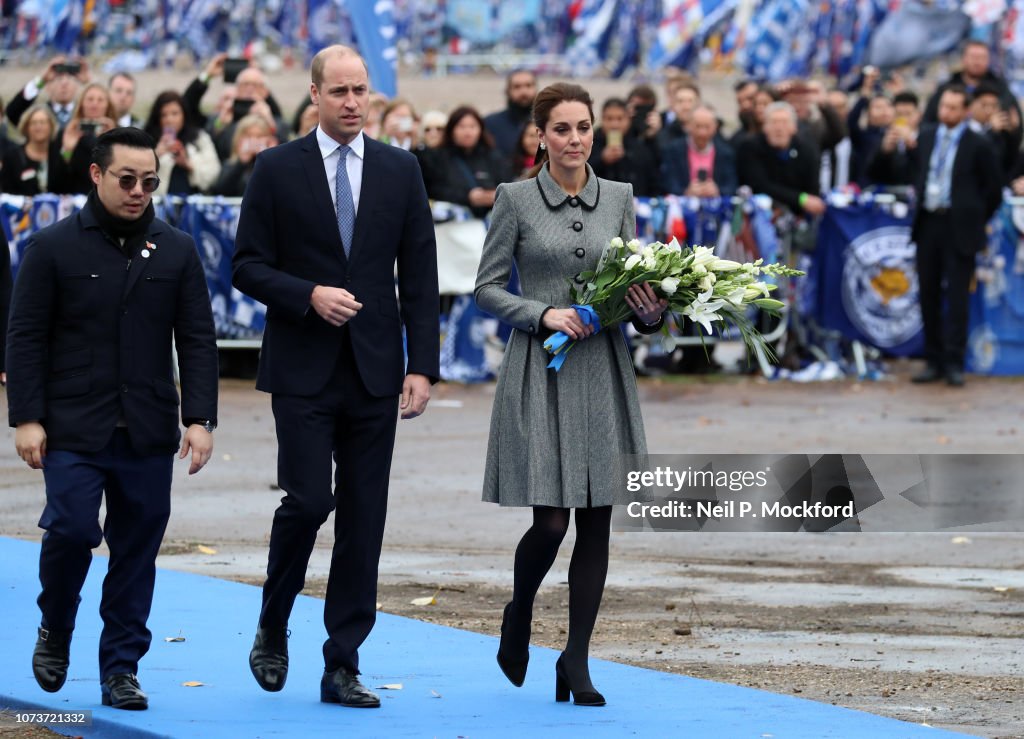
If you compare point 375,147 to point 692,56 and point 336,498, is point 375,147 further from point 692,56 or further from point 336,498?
point 692,56

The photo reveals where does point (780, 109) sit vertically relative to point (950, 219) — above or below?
above

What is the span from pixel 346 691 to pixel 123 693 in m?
0.72

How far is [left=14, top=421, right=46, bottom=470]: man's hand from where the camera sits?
6789 mm

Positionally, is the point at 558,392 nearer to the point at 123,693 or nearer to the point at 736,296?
the point at 736,296

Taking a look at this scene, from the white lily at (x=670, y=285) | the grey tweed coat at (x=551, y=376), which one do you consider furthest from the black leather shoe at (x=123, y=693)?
the white lily at (x=670, y=285)

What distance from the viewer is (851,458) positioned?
13820 mm

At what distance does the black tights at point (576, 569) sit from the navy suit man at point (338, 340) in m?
0.51

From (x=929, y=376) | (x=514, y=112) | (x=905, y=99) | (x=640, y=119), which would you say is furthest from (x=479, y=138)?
(x=905, y=99)

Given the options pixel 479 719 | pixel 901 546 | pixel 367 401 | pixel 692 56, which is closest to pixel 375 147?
pixel 367 401

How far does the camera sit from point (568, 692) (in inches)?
285

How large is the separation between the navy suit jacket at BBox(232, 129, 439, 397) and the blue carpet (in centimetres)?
106

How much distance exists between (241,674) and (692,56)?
101ft

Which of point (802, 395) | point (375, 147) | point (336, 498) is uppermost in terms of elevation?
point (375, 147)

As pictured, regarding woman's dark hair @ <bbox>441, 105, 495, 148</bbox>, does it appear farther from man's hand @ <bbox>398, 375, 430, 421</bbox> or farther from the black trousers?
man's hand @ <bbox>398, 375, 430, 421</bbox>
